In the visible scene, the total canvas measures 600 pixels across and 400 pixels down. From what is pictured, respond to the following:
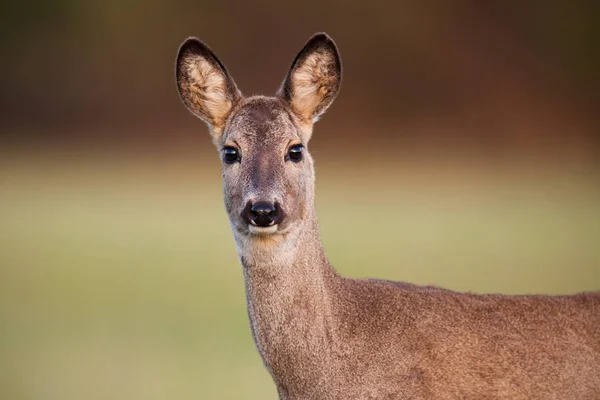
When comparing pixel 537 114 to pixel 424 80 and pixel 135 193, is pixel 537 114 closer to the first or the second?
pixel 424 80

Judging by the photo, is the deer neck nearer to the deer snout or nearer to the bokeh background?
the deer snout

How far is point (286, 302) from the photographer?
7.86m

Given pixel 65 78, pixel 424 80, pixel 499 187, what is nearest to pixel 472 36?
pixel 424 80

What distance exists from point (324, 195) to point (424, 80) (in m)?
8.01

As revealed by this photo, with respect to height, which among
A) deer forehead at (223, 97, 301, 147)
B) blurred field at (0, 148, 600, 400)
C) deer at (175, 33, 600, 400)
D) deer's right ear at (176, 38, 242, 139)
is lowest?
blurred field at (0, 148, 600, 400)

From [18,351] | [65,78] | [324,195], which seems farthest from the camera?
[65,78]

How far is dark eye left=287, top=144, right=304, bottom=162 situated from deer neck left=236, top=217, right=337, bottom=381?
483mm

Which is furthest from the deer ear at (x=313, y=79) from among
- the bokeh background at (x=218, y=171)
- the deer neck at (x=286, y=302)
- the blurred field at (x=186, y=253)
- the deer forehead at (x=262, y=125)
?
the bokeh background at (x=218, y=171)

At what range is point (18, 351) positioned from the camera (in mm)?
15414

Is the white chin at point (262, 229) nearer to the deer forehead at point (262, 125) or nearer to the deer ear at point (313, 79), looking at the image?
the deer forehead at point (262, 125)

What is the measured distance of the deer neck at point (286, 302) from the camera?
778cm

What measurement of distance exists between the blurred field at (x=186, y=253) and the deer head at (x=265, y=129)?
455 cm

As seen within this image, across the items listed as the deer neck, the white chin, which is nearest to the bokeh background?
the deer neck

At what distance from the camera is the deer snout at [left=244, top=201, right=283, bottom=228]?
25.3 feet
